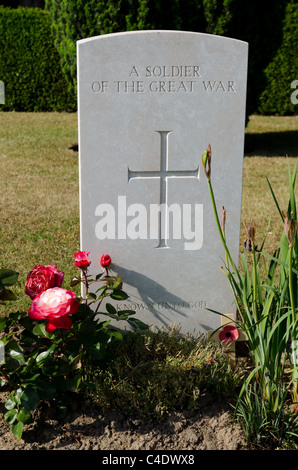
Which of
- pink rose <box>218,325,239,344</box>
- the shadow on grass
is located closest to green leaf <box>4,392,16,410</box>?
pink rose <box>218,325,239,344</box>

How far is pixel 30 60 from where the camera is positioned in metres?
9.62

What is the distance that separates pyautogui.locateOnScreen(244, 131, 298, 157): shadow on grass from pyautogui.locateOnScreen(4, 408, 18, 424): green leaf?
19.1 feet

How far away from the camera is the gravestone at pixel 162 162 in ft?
8.12

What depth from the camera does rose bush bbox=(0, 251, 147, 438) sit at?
2094mm

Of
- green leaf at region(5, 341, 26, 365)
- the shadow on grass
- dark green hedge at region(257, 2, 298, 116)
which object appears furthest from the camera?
dark green hedge at region(257, 2, 298, 116)

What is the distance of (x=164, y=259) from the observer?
2.72 m

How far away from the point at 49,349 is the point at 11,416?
0.28 m

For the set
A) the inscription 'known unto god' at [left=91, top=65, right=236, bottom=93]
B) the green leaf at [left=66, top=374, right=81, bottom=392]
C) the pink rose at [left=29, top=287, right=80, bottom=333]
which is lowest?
the green leaf at [left=66, top=374, right=81, bottom=392]

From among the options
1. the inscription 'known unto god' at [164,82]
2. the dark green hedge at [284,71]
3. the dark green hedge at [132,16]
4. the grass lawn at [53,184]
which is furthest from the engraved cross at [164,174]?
the dark green hedge at [284,71]

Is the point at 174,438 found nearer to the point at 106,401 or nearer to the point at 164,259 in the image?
the point at 106,401

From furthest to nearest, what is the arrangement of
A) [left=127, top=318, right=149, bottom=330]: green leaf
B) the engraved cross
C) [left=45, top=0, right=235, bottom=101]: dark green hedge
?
[left=45, top=0, right=235, bottom=101]: dark green hedge < the engraved cross < [left=127, top=318, right=149, bottom=330]: green leaf

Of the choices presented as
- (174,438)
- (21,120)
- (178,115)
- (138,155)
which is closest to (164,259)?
(138,155)

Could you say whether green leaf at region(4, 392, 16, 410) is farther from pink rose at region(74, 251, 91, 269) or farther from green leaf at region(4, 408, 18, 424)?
pink rose at region(74, 251, 91, 269)
